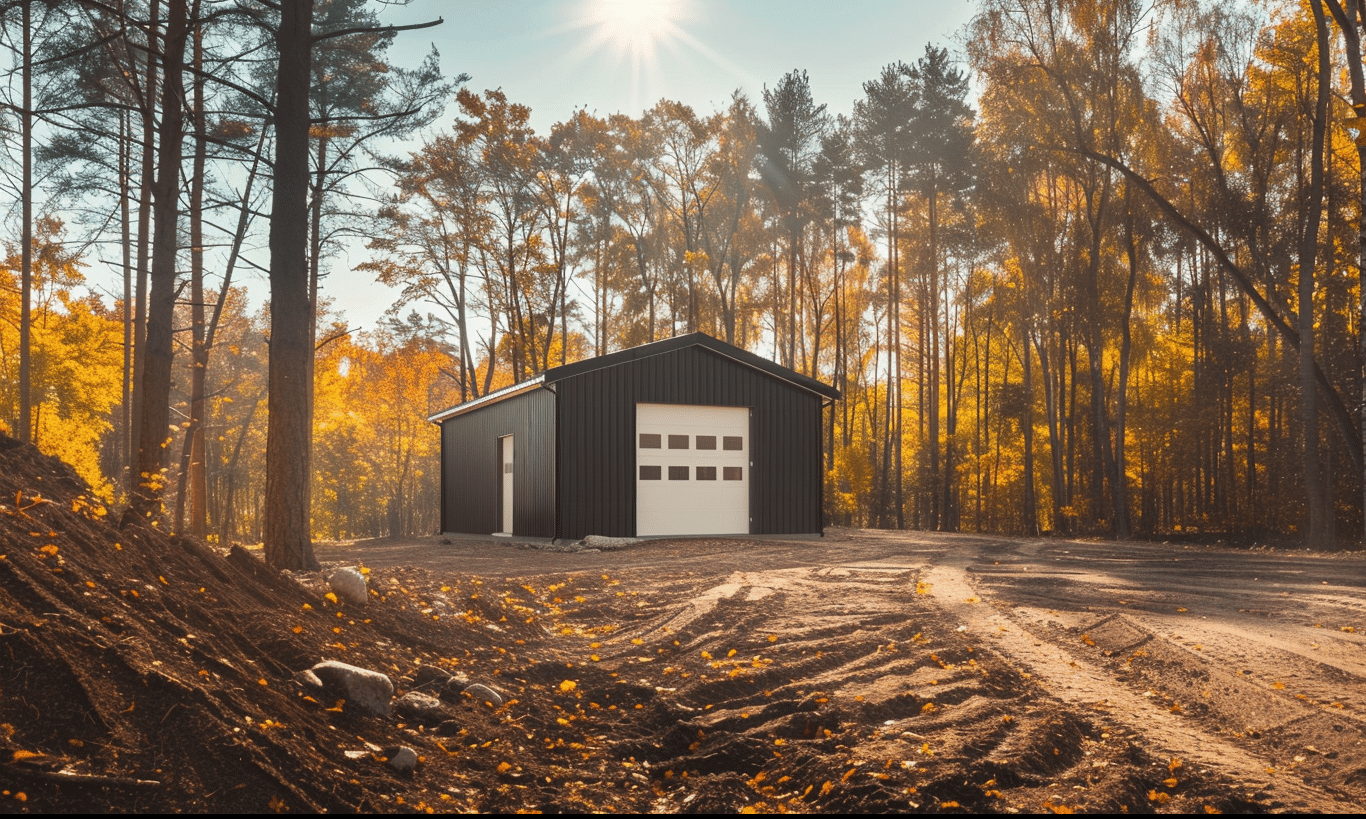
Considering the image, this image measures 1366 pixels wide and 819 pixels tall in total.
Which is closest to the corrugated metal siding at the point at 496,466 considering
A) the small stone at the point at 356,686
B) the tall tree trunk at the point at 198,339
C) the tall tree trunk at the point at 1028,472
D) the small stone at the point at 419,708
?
the tall tree trunk at the point at 198,339

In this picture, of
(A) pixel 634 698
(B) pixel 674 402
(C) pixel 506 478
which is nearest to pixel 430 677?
(A) pixel 634 698

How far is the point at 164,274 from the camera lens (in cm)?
1062

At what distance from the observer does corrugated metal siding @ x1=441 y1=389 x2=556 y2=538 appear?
671 inches

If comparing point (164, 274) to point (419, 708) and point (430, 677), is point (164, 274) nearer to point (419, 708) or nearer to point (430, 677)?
point (430, 677)

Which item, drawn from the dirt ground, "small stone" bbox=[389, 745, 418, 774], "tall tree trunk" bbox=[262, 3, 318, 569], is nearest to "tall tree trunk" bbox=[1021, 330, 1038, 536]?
the dirt ground

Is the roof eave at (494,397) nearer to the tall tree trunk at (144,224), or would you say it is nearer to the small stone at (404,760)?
the tall tree trunk at (144,224)

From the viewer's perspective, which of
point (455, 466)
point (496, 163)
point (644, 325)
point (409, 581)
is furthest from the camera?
point (644, 325)

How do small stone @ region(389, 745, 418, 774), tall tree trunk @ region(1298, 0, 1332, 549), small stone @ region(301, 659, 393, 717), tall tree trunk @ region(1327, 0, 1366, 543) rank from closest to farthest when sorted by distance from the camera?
1. small stone @ region(389, 745, 418, 774)
2. small stone @ region(301, 659, 393, 717)
3. tall tree trunk @ region(1327, 0, 1366, 543)
4. tall tree trunk @ region(1298, 0, 1332, 549)

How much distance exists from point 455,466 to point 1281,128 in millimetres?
21977

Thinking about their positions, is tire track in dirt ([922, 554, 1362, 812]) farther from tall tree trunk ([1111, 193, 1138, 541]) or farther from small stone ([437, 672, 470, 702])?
tall tree trunk ([1111, 193, 1138, 541])

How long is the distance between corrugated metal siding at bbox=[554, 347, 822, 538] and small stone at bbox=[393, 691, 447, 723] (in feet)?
38.3

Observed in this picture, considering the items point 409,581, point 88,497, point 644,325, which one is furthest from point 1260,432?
point 88,497

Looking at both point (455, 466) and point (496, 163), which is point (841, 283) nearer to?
point (496, 163)

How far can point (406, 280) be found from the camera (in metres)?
27.4
